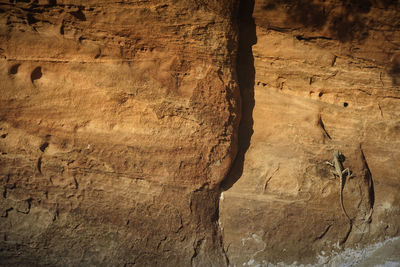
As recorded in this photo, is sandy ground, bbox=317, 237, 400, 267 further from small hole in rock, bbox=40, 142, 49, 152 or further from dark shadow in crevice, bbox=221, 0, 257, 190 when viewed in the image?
small hole in rock, bbox=40, 142, 49, 152

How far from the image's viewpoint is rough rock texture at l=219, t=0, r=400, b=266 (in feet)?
11.0

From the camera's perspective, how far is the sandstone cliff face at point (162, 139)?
10.1ft

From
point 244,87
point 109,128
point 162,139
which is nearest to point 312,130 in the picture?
point 244,87

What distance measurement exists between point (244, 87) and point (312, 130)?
995 millimetres

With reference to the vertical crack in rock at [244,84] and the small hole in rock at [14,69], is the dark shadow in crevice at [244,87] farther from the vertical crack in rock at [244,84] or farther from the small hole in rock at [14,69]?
the small hole in rock at [14,69]

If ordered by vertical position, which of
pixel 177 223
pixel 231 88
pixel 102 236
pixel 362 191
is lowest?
pixel 102 236

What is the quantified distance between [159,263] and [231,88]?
6.93 ft

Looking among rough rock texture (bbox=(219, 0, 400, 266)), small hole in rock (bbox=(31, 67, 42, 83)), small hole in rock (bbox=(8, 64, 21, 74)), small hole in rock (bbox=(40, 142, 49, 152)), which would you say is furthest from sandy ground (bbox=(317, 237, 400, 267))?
small hole in rock (bbox=(8, 64, 21, 74))

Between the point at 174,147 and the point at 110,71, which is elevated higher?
the point at 110,71

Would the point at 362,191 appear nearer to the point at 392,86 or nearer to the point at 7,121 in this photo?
the point at 392,86

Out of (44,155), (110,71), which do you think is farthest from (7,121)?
(110,71)

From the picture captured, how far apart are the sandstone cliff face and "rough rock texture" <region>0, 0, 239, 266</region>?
0.04ft

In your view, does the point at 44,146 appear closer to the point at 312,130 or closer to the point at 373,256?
the point at 312,130

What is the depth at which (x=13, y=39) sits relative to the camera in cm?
305
